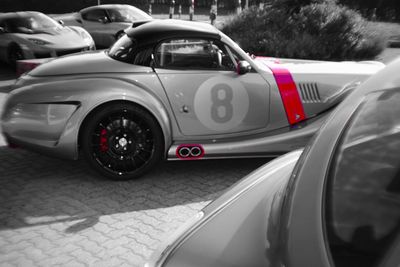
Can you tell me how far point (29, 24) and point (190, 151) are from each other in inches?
323

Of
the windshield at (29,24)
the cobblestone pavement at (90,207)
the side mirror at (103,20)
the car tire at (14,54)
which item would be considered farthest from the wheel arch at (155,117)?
the side mirror at (103,20)

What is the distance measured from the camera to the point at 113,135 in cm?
474

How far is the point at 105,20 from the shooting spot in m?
13.9

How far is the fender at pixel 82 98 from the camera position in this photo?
461cm

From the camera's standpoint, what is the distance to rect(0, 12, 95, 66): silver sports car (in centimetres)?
1058

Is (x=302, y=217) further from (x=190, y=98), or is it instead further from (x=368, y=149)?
(x=190, y=98)

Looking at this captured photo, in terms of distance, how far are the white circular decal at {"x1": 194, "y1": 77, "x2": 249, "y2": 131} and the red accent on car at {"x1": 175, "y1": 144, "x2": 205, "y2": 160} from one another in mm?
236

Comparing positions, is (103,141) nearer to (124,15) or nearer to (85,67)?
(85,67)

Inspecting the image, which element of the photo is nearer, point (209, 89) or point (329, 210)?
point (329, 210)

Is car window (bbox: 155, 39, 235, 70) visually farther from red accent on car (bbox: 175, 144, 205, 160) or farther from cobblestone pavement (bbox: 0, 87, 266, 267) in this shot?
cobblestone pavement (bbox: 0, 87, 266, 267)

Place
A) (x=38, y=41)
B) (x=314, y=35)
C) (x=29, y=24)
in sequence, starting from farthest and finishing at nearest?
1. (x=314, y=35)
2. (x=29, y=24)
3. (x=38, y=41)

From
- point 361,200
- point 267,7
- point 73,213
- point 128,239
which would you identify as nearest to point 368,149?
point 361,200

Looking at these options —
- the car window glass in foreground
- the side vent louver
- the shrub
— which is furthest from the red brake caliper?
the shrub

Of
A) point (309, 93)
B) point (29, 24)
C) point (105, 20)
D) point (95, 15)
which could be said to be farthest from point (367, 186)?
point (95, 15)
